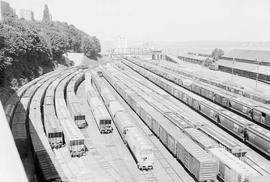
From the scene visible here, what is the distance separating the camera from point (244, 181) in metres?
26.8

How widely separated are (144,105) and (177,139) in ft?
59.7

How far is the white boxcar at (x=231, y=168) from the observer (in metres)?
27.4

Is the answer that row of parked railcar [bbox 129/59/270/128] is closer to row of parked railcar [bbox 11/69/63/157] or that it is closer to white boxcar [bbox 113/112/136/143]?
white boxcar [bbox 113/112/136/143]

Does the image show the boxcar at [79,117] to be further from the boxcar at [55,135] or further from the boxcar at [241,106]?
the boxcar at [241,106]

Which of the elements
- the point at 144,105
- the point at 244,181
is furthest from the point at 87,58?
the point at 244,181

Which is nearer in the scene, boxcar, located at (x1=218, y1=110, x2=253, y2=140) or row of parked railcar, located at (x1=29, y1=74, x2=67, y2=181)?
row of parked railcar, located at (x1=29, y1=74, x2=67, y2=181)

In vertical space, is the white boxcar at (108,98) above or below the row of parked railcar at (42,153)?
above

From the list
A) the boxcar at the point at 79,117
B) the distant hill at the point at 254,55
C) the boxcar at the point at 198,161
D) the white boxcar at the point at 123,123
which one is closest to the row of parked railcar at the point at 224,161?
the boxcar at the point at 198,161

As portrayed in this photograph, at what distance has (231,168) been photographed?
28750 mm

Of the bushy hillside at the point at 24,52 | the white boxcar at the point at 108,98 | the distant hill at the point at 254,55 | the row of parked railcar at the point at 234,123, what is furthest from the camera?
the distant hill at the point at 254,55

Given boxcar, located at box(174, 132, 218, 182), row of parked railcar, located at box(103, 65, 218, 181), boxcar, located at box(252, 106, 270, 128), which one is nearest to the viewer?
boxcar, located at box(174, 132, 218, 182)

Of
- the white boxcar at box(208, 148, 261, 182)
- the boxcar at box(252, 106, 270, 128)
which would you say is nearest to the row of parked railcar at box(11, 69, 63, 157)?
the white boxcar at box(208, 148, 261, 182)

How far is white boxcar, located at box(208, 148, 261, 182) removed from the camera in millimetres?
27383

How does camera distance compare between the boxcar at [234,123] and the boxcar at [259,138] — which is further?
the boxcar at [234,123]
